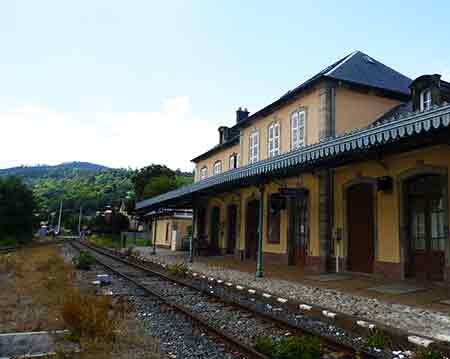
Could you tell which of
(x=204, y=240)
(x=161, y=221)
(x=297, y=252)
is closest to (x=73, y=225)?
(x=161, y=221)

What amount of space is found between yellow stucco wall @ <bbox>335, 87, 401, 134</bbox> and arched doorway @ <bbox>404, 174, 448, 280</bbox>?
3970mm

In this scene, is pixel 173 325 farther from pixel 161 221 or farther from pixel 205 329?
pixel 161 221

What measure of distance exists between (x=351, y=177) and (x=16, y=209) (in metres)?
31.6

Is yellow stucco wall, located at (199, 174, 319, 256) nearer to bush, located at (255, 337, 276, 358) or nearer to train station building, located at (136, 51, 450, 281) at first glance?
train station building, located at (136, 51, 450, 281)

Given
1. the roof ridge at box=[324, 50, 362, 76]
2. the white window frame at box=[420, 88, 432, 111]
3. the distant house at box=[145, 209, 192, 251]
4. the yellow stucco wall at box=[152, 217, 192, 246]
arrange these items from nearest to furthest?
the white window frame at box=[420, 88, 432, 111] → the roof ridge at box=[324, 50, 362, 76] → the distant house at box=[145, 209, 192, 251] → the yellow stucco wall at box=[152, 217, 192, 246]

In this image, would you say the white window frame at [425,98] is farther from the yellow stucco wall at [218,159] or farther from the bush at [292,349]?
the yellow stucco wall at [218,159]

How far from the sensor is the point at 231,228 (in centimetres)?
1902

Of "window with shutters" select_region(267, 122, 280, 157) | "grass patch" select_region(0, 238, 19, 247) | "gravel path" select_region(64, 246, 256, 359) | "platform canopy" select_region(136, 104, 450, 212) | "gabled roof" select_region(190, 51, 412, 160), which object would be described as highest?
"gabled roof" select_region(190, 51, 412, 160)

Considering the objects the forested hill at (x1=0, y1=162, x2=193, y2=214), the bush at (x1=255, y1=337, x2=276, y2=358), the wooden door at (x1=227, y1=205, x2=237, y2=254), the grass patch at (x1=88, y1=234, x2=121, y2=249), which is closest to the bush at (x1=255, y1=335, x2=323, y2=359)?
the bush at (x1=255, y1=337, x2=276, y2=358)

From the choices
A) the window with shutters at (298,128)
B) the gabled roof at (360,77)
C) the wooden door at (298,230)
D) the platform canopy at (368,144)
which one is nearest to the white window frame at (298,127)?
the window with shutters at (298,128)

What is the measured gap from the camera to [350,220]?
35.3 ft

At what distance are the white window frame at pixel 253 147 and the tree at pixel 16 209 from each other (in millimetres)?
25330

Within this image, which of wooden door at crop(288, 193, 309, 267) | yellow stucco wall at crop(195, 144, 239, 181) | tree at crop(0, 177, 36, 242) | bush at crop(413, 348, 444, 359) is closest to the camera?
bush at crop(413, 348, 444, 359)

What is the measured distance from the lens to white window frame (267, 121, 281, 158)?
49.1 feet
